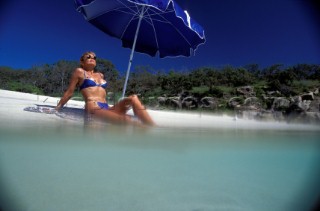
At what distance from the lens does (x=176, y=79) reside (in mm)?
7109

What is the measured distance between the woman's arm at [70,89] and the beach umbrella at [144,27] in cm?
89

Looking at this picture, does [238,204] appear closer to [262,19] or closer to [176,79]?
[262,19]

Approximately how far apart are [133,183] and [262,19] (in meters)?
2.73

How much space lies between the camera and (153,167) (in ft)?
12.1

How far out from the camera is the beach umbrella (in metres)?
3.83

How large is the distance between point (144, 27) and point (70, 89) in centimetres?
240

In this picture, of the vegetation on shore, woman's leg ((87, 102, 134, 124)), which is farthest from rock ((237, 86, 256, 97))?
woman's leg ((87, 102, 134, 124))

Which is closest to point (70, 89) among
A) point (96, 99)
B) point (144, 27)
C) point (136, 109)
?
point (96, 99)

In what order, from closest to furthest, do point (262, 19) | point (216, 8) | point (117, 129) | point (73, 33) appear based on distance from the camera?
point (117, 129) → point (262, 19) → point (216, 8) → point (73, 33)

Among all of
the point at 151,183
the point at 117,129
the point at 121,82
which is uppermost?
the point at 121,82

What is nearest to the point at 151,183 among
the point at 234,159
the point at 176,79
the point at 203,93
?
the point at 234,159

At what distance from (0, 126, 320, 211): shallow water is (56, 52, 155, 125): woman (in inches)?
6.3

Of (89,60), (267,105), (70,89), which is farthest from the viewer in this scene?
(267,105)

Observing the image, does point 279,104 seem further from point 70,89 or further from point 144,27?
point 70,89
